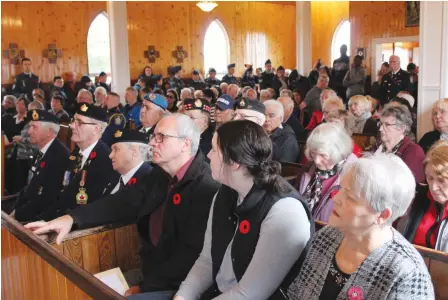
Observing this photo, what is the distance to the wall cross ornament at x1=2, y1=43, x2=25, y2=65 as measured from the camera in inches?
502

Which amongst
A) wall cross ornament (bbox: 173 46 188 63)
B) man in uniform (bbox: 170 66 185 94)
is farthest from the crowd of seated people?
wall cross ornament (bbox: 173 46 188 63)

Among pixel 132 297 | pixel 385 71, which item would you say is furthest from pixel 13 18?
pixel 132 297

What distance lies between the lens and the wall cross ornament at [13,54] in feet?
41.8

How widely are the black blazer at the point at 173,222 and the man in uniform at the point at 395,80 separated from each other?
6.76 m

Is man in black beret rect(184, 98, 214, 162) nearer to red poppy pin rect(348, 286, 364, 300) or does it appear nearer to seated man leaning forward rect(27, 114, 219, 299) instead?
seated man leaning forward rect(27, 114, 219, 299)

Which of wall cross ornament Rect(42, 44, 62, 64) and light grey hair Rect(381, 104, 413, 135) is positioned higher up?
wall cross ornament Rect(42, 44, 62, 64)

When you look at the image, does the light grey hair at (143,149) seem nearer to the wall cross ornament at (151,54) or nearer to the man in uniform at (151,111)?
the man in uniform at (151,111)

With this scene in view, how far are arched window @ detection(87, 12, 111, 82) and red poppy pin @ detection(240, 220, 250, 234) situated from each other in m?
12.8

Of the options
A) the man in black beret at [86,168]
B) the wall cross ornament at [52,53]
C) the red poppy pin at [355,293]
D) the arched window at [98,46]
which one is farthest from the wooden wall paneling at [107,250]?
the arched window at [98,46]

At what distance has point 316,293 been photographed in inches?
68.5

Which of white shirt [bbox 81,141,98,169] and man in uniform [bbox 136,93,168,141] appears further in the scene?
man in uniform [bbox 136,93,168,141]

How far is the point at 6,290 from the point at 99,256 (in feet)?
2.06

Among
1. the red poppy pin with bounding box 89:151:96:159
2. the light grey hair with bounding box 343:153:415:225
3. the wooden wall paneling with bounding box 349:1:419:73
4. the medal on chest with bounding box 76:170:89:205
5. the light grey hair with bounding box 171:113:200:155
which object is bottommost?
the medal on chest with bounding box 76:170:89:205

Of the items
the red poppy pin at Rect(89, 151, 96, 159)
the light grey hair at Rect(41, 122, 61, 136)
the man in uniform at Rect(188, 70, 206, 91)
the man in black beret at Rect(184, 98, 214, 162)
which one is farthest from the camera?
the man in uniform at Rect(188, 70, 206, 91)
